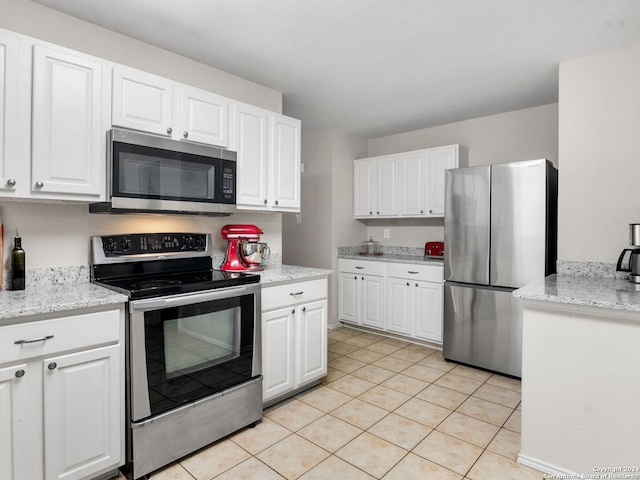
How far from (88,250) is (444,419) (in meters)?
2.49

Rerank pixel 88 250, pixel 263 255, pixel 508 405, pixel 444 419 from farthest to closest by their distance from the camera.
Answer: pixel 263 255 → pixel 508 405 → pixel 444 419 → pixel 88 250

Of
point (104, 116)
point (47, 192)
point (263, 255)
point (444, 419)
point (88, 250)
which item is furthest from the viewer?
point (263, 255)

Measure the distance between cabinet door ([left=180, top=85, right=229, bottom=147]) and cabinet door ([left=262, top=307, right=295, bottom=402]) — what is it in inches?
48.8

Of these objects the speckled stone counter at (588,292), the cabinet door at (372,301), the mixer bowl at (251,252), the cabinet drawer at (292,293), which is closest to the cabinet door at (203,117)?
the mixer bowl at (251,252)

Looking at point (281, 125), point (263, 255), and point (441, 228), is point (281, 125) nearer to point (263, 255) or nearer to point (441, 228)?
point (263, 255)

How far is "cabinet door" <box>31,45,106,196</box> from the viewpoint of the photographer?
5.91 feet

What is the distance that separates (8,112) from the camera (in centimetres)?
172

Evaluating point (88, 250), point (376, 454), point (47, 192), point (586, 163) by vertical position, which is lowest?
point (376, 454)

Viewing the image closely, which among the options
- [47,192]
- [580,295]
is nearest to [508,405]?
[580,295]

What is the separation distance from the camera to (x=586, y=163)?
8.85 ft

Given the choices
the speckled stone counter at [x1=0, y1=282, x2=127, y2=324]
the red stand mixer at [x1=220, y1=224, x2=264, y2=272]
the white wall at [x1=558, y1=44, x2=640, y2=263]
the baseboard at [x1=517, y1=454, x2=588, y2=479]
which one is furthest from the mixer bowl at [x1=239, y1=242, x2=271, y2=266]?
the white wall at [x1=558, y1=44, x2=640, y2=263]

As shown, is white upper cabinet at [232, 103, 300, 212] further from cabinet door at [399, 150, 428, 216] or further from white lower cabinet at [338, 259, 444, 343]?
cabinet door at [399, 150, 428, 216]

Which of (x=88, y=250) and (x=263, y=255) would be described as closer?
(x=88, y=250)

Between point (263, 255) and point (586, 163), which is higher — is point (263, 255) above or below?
below
